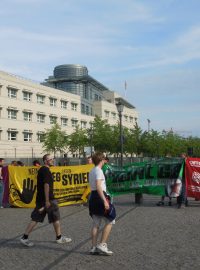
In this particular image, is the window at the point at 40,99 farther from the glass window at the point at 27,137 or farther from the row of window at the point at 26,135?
the glass window at the point at 27,137

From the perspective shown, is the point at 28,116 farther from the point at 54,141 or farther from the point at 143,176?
the point at 143,176

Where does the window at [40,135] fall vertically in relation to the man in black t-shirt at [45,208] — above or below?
above

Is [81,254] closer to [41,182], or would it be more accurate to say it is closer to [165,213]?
[41,182]

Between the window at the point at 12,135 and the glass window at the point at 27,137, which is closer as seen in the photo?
the window at the point at 12,135

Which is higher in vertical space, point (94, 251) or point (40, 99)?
point (40, 99)

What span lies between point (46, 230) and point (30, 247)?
6.80 feet

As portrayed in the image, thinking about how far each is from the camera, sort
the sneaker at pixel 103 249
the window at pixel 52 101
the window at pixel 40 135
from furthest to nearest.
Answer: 1. the window at pixel 52 101
2. the window at pixel 40 135
3. the sneaker at pixel 103 249

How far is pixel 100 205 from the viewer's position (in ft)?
26.1

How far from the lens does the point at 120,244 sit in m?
8.80

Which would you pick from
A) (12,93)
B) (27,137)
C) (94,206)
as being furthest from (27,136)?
(94,206)

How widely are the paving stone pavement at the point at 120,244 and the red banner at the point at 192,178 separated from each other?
2139 millimetres

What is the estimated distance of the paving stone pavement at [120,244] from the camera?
7.19 metres

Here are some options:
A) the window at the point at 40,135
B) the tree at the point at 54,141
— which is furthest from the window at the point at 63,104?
the tree at the point at 54,141

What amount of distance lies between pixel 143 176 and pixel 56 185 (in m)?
3.19
